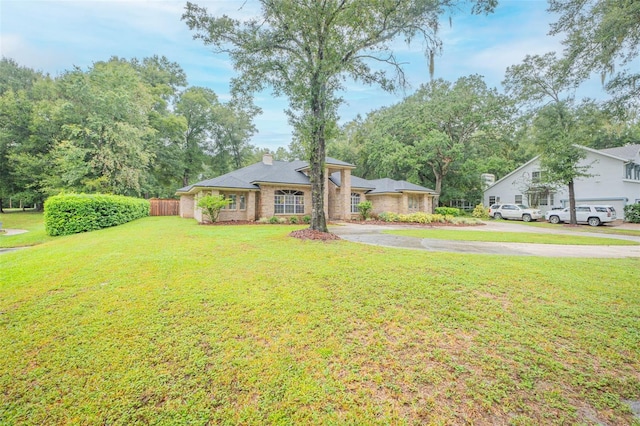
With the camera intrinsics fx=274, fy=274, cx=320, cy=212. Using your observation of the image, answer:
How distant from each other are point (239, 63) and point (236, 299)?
10.5 m

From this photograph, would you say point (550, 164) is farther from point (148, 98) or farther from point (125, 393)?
point (148, 98)

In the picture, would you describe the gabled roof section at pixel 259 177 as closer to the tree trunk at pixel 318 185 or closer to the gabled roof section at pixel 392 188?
the gabled roof section at pixel 392 188

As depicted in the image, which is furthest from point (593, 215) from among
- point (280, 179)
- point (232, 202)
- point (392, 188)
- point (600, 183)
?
point (232, 202)

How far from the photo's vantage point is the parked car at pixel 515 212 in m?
24.6

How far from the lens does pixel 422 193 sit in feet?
75.3

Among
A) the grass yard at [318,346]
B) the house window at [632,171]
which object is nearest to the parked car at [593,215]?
the house window at [632,171]

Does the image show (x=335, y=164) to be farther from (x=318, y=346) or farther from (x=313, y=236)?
(x=318, y=346)

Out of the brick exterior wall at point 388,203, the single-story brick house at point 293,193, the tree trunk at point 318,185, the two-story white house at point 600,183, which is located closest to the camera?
the tree trunk at point 318,185

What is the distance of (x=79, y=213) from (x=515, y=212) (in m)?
32.2

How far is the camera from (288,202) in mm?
19750

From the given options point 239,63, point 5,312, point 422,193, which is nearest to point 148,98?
point 239,63

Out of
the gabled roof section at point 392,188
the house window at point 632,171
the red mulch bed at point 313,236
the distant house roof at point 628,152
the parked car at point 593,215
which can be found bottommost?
the red mulch bed at point 313,236

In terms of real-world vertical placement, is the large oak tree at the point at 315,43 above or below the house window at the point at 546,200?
above

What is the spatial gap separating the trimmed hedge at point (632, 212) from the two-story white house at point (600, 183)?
1.79ft
